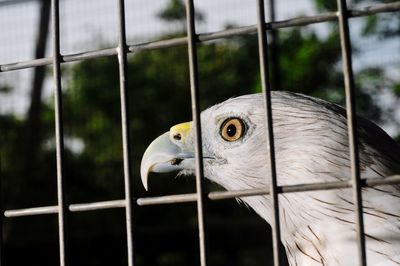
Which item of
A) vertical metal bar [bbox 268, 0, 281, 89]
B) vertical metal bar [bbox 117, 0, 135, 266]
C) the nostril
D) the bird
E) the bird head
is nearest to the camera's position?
vertical metal bar [bbox 117, 0, 135, 266]

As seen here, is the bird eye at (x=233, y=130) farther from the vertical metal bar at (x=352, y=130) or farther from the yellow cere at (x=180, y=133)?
the vertical metal bar at (x=352, y=130)

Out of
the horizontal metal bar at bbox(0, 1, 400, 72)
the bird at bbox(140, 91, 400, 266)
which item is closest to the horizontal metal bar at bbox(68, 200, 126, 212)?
the horizontal metal bar at bbox(0, 1, 400, 72)

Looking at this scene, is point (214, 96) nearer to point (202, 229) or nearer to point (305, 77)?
point (305, 77)

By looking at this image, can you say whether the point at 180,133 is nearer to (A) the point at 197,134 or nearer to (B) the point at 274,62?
(A) the point at 197,134

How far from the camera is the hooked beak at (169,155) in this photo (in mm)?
2646

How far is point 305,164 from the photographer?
7.73 feet

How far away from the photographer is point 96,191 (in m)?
8.52

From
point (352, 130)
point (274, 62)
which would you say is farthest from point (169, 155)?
point (274, 62)

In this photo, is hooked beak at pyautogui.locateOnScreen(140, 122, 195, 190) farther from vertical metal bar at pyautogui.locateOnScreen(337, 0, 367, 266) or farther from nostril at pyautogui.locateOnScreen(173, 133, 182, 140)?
vertical metal bar at pyautogui.locateOnScreen(337, 0, 367, 266)

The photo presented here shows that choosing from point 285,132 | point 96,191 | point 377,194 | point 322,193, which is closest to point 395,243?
point 377,194

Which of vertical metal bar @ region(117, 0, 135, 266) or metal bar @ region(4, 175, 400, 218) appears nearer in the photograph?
metal bar @ region(4, 175, 400, 218)

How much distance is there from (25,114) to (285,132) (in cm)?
576

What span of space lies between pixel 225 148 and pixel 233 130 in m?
0.07

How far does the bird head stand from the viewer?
8.49 ft
